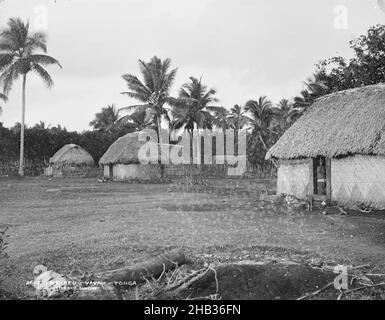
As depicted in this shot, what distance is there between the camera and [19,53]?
79.8 feet

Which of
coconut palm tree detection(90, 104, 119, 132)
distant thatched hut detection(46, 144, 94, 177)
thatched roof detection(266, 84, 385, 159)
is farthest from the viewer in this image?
coconut palm tree detection(90, 104, 119, 132)

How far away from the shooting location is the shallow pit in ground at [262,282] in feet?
12.6

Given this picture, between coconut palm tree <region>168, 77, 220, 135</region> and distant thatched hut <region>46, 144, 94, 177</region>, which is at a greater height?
coconut palm tree <region>168, 77, 220, 135</region>

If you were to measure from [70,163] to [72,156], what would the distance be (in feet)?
1.72

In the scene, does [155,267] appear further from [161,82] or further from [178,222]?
[161,82]

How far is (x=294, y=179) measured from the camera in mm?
12891

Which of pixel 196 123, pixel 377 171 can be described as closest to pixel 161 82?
pixel 196 123

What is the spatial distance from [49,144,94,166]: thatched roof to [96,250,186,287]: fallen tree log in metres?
24.1

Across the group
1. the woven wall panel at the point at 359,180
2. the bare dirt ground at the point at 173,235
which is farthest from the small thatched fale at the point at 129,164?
the woven wall panel at the point at 359,180

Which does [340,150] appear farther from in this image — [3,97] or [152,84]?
[3,97]

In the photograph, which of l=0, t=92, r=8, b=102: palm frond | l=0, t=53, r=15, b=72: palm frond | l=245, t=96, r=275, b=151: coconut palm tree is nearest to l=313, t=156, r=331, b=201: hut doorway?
l=245, t=96, r=275, b=151: coconut palm tree

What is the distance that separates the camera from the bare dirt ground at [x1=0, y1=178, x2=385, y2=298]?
540 centimetres

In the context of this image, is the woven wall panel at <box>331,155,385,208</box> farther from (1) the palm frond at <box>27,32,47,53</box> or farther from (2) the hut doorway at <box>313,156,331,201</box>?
(1) the palm frond at <box>27,32,47,53</box>

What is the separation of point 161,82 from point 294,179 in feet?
42.7
